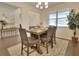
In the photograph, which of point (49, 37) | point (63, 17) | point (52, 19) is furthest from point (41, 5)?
point (49, 37)

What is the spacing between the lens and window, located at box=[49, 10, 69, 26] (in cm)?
238

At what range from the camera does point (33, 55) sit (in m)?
2.48

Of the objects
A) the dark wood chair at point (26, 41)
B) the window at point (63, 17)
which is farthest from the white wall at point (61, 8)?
the dark wood chair at point (26, 41)

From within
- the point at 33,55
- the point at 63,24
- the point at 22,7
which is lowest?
the point at 33,55

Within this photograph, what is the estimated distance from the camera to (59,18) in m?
2.44

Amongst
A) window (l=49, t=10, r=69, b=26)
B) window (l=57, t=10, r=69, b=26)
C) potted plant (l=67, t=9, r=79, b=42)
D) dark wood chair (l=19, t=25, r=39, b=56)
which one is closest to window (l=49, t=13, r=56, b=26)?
window (l=49, t=10, r=69, b=26)

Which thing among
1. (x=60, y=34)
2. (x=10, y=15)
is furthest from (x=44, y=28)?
(x=10, y=15)

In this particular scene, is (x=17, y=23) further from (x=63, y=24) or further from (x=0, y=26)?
(x=63, y=24)

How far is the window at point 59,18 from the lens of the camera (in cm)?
238

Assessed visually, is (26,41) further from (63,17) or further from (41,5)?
(63,17)

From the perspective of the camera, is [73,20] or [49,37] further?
[49,37]

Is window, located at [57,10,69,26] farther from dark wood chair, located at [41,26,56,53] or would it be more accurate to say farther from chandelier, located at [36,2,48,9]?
chandelier, located at [36,2,48,9]

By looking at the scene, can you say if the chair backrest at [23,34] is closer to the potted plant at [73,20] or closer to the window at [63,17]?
the window at [63,17]

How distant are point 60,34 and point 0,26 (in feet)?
3.99
